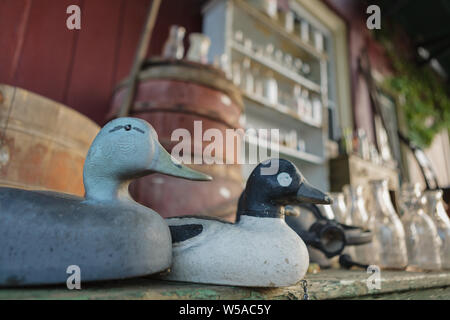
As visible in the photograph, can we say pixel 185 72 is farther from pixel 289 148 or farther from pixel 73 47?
pixel 289 148

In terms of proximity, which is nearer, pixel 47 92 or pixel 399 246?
pixel 399 246

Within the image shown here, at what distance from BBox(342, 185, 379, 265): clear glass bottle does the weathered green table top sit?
21 cm

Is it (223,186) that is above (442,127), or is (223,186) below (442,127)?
below

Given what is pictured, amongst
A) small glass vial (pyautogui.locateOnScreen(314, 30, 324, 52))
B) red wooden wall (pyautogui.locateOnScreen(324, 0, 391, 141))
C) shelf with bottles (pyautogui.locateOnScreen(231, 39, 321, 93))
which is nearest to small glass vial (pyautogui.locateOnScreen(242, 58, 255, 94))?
shelf with bottles (pyautogui.locateOnScreen(231, 39, 321, 93))

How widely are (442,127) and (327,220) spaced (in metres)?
4.85

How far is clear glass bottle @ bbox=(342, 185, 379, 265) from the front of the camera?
840mm

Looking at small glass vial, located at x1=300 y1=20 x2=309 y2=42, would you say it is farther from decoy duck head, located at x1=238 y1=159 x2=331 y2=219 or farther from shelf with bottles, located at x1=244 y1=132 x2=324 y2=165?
decoy duck head, located at x1=238 y1=159 x2=331 y2=219

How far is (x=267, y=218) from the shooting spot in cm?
51

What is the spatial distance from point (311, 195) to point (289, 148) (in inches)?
73.9

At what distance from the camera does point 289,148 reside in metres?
2.35

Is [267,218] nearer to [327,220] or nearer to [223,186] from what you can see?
[327,220]
